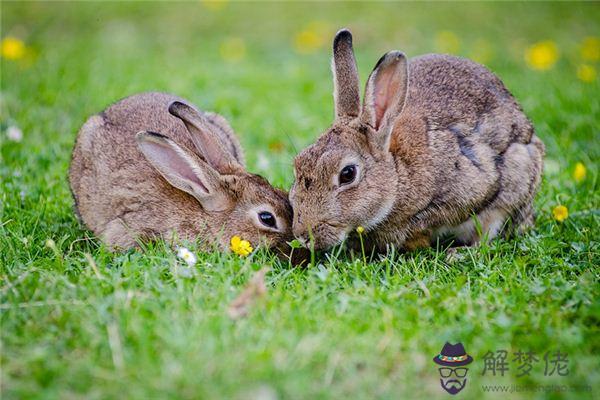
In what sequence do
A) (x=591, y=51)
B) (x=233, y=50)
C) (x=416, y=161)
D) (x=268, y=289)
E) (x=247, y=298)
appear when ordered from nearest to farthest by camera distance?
(x=247, y=298) < (x=268, y=289) < (x=416, y=161) < (x=591, y=51) < (x=233, y=50)

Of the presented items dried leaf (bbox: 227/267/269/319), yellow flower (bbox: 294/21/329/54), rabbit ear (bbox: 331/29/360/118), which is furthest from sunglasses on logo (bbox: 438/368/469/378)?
yellow flower (bbox: 294/21/329/54)

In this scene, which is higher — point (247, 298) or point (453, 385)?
point (247, 298)

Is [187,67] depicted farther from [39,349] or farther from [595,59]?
[39,349]

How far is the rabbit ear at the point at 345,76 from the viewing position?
5371 millimetres

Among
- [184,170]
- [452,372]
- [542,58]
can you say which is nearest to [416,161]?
[184,170]

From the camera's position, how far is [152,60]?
34.2 feet

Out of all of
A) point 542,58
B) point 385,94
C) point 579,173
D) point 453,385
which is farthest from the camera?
point 542,58

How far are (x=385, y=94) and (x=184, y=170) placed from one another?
1658mm

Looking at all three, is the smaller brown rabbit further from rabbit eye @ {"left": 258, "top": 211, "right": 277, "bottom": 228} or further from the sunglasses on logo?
the sunglasses on logo

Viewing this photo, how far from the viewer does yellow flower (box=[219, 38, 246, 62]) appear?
1088 centimetres

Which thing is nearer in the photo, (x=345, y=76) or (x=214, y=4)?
(x=345, y=76)

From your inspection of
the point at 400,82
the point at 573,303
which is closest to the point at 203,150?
the point at 400,82

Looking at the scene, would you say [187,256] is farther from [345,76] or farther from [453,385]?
[453,385]

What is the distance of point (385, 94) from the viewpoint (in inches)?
208
